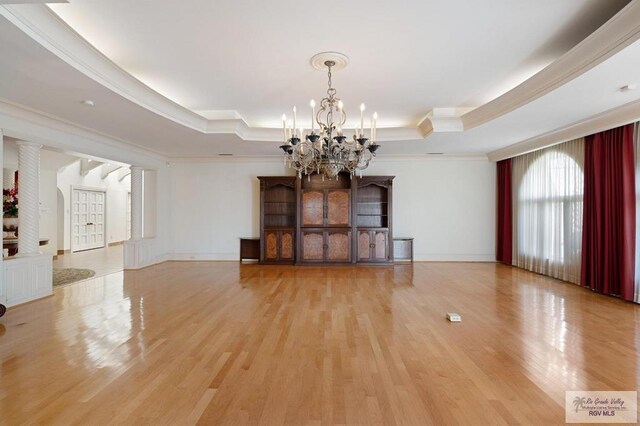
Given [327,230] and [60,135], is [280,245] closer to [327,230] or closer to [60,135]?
[327,230]

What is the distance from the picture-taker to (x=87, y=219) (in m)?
10.9

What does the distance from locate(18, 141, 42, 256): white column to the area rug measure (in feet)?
4.20

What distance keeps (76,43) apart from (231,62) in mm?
1494

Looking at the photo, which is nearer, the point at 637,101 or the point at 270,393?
the point at 270,393

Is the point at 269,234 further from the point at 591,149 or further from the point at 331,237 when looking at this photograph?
the point at 591,149

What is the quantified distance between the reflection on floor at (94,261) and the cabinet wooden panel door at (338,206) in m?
4.92

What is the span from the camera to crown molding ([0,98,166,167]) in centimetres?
432

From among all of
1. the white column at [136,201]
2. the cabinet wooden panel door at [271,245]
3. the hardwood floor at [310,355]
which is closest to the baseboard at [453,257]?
the hardwood floor at [310,355]

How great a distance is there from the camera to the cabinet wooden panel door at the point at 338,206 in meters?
7.77

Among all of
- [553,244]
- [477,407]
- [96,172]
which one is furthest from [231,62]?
[96,172]

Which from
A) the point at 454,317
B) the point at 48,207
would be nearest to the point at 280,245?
the point at 454,317

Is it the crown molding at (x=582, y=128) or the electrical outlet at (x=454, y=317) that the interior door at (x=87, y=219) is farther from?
the crown molding at (x=582, y=128)

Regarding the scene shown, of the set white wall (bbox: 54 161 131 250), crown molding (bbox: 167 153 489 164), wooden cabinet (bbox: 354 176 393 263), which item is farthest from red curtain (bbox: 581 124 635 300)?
white wall (bbox: 54 161 131 250)

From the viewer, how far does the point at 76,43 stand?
118 inches
